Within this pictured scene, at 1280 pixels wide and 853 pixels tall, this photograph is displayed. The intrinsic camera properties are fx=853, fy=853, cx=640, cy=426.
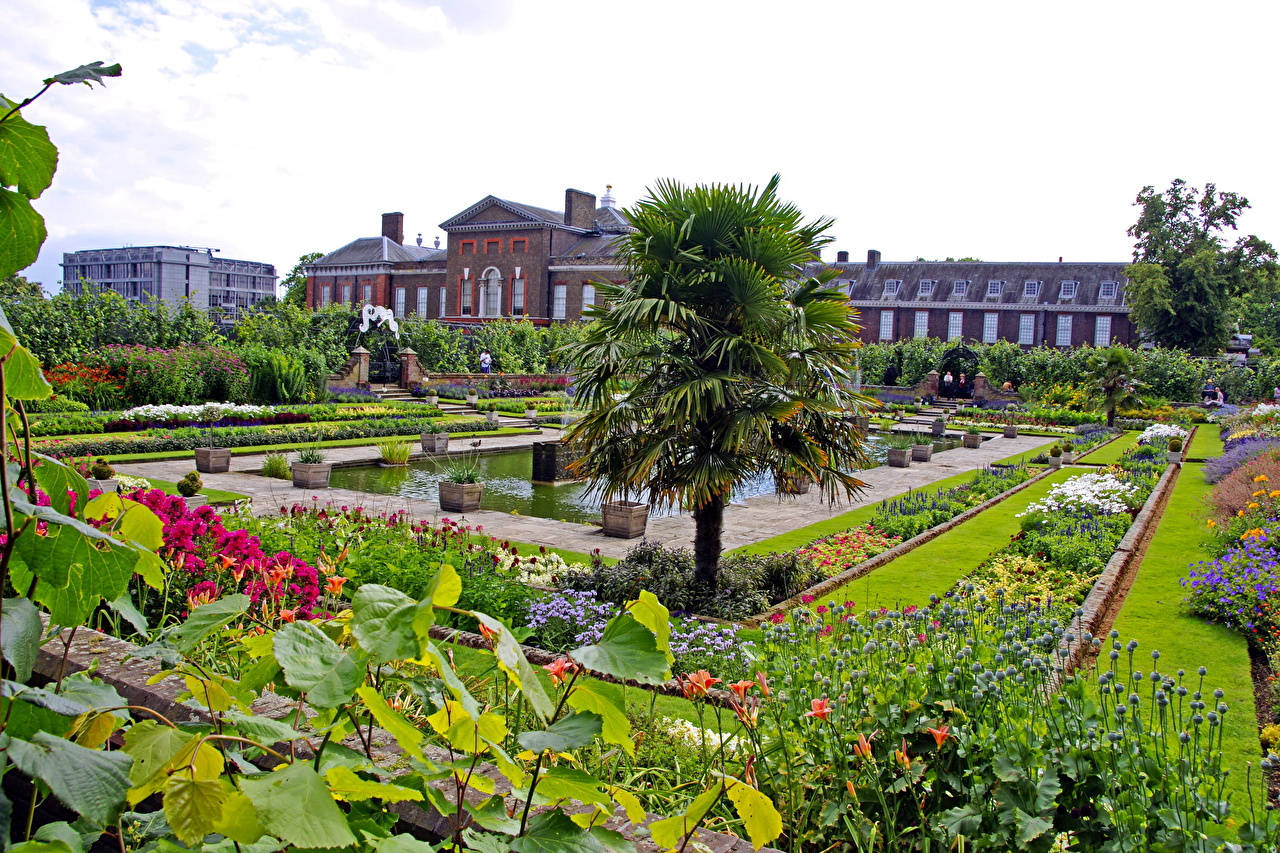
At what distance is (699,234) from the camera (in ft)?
22.8

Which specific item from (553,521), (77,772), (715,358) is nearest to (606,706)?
(77,772)

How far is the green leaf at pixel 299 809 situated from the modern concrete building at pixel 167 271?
102743 mm

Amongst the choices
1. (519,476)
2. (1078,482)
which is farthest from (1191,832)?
(519,476)

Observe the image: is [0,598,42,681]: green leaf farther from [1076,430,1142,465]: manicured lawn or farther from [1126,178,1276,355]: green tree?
[1126,178,1276,355]: green tree

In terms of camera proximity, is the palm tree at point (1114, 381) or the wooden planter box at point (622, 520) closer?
the wooden planter box at point (622, 520)

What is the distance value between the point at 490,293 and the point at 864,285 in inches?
918

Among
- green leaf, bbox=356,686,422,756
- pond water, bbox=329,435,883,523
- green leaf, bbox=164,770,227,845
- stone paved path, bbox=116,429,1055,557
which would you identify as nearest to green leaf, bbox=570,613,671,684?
green leaf, bbox=356,686,422,756

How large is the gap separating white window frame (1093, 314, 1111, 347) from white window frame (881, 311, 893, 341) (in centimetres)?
1107

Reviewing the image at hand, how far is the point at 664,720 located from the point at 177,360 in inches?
853

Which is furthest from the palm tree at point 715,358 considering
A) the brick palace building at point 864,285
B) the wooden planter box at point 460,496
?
the brick palace building at point 864,285

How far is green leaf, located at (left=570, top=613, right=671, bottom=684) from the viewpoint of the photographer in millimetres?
1138

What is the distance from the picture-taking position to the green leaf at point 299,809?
94 centimetres

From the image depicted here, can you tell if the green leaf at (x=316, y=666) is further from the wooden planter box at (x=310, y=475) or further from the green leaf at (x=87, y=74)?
the wooden planter box at (x=310, y=475)

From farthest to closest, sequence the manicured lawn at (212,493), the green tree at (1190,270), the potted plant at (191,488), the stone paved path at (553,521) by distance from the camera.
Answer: the green tree at (1190,270) → the manicured lawn at (212,493) → the potted plant at (191,488) → the stone paved path at (553,521)
